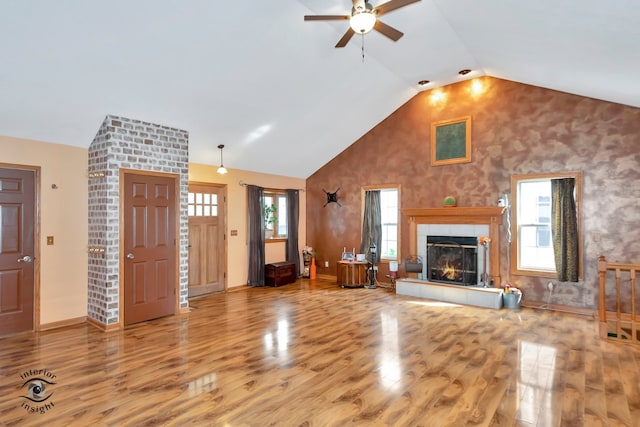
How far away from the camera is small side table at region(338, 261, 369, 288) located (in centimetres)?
726

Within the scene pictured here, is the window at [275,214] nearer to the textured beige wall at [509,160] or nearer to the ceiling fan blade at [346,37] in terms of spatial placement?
the textured beige wall at [509,160]

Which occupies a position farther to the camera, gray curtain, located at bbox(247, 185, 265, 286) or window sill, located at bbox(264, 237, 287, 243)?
window sill, located at bbox(264, 237, 287, 243)

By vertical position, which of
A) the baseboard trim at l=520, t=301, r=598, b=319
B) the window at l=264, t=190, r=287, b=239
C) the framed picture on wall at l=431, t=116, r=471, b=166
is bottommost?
the baseboard trim at l=520, t=301, r=598, b=319

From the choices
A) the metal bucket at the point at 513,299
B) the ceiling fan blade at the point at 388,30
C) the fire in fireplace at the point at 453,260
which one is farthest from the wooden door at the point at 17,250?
the metal bucket at the point at 513,299

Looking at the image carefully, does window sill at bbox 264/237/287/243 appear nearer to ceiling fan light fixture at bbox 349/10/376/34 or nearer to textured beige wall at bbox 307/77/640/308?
textured beige wall at bbox 307/77/640/308

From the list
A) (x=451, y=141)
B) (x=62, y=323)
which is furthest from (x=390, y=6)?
(x=62, y=323)

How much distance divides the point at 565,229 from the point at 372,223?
3425mm

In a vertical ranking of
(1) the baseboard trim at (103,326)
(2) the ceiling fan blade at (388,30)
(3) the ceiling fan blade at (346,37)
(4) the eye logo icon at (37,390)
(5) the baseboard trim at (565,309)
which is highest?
(3) the ceiling fan blade at (346,37)

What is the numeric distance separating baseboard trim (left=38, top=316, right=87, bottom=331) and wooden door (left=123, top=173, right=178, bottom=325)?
681 millimetres

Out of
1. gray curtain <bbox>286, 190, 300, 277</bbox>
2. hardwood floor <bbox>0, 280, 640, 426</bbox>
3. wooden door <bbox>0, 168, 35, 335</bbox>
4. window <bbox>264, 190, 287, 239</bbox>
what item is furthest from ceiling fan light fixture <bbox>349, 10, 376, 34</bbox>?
gray curtain <bbox>286, 190, 300, 277</bbox>

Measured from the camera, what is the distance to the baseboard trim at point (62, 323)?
4.58 metres

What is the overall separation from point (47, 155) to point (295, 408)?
445 cm

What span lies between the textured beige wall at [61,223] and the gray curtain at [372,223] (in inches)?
199

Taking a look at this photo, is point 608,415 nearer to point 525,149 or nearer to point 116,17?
point 525,149
